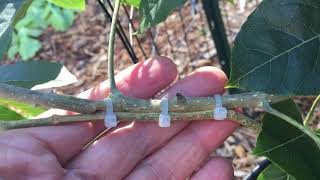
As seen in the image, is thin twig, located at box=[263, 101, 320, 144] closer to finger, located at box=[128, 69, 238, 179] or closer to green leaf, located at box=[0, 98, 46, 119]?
finger, located at box=[128, 69, 238, 179]

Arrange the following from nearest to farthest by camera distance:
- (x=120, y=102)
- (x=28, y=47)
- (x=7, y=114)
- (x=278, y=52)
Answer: (x=278, y=52) < (x=120, y=102) < (x=7, y=114) < (x=28, y=47)

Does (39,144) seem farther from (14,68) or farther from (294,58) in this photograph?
(294,58)

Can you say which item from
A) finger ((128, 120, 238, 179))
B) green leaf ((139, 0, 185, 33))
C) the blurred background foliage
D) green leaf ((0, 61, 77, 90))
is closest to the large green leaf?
green leaf ((0, 61, 77, 90))

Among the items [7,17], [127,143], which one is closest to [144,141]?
[127,143]

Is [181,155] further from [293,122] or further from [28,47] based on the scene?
[28,47]

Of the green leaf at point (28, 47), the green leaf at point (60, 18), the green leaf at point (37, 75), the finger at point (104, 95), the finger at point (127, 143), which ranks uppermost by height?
the green leaf at point (37, 75)

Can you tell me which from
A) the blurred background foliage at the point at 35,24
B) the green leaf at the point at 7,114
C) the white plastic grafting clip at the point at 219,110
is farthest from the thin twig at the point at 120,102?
the blurred background foliage at the point at 35,24

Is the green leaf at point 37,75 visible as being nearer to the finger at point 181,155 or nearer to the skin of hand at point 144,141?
the skin of hand at point 144,141
